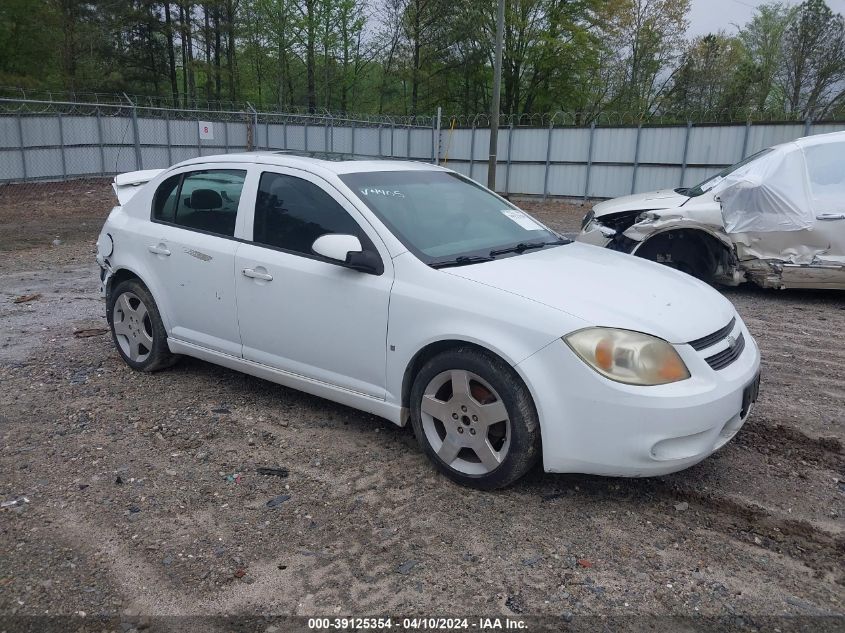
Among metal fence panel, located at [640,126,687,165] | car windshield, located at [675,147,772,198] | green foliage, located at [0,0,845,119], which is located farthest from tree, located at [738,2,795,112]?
car windshield, located at [675,147,772,198]

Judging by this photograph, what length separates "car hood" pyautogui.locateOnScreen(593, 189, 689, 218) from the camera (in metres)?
7.85

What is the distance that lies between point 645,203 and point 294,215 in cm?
515

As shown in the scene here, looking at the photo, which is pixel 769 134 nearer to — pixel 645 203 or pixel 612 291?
pixel 645 203

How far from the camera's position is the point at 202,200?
4.75 metres

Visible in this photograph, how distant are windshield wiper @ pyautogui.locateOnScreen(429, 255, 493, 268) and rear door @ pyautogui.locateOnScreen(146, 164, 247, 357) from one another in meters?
1.49

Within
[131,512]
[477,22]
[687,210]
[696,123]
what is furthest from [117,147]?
[477,22]

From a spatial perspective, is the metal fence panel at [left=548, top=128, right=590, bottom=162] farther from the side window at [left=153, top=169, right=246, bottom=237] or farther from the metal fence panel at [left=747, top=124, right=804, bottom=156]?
the side window at [left=153, top=169, right=246, bottom=237]

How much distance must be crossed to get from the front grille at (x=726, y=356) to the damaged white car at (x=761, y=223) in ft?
14.1

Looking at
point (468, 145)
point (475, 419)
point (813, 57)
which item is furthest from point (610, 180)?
point (813, 57)

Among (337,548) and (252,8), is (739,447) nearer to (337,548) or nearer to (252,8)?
(337,548)

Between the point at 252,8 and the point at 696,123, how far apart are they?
90.9 ft

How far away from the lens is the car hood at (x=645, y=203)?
7.85m

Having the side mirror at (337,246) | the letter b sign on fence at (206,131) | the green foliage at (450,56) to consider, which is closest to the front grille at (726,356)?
the side mirror at (337,246)

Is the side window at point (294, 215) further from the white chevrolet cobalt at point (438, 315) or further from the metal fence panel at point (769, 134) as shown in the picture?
the metal fence panel at point (769, 134)
